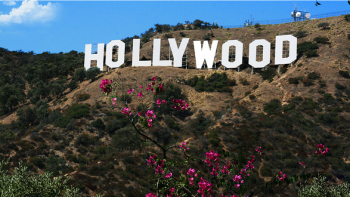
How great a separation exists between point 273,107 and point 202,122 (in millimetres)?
11238

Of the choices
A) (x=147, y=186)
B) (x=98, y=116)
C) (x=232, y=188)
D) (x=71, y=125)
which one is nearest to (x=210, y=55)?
(x=98, y=116)

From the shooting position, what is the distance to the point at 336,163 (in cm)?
3541

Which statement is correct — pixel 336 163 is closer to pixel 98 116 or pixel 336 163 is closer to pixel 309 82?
pixel 309 82

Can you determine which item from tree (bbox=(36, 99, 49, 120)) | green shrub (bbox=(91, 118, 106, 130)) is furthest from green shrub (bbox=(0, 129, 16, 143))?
green shrub (bbox=(91, 118, 106, 130))

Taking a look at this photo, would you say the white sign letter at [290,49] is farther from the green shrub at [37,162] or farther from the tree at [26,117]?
the tree at [26,117]

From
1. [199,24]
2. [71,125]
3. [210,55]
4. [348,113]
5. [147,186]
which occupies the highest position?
[199,24]

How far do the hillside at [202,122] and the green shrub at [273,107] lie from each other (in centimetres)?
17

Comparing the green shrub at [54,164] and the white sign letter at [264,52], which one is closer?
the green shrub at [54,164]

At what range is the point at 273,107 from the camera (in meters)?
49.8

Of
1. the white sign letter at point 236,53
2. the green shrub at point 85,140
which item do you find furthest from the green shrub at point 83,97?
the white sign letter at point 236,53

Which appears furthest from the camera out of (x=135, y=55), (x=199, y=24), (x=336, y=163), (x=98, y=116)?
(x=199, y=24)

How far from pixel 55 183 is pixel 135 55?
57.6 metres

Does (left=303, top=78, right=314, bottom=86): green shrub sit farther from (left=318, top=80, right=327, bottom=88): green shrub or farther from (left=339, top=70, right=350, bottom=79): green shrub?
(left=339, top=70, right=350, bottom=79): green shrub

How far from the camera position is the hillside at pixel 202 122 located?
3491 cm
